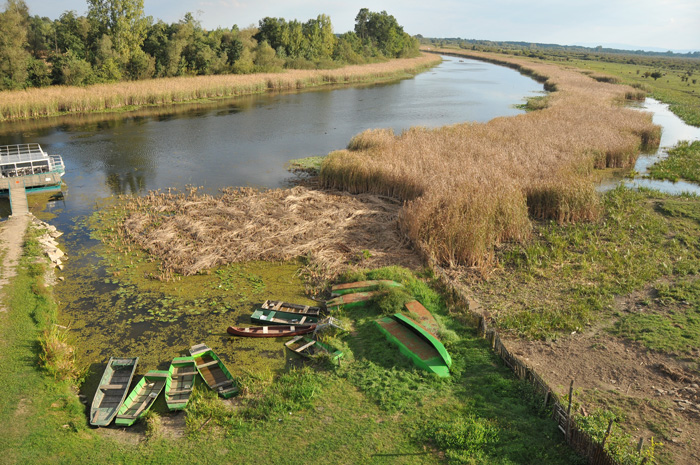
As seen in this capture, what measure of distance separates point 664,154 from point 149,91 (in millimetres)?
51191

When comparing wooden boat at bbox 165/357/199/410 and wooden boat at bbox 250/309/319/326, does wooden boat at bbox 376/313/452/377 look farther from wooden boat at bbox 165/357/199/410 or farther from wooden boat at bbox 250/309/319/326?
wooden boat at bbox 165/357/199/410

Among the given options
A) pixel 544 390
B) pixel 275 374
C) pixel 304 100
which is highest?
pixel 304 100

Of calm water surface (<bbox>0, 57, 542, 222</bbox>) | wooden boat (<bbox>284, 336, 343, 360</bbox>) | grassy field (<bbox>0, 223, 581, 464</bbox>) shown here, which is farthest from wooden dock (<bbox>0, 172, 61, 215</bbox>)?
wooden boat (<bbox>284, 336, 343, 360</bbox>)

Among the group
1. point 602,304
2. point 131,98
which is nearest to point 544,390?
point 602,304

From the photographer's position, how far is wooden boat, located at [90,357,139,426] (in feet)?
30.4

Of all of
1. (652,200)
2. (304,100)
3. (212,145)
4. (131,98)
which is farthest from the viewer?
(304,100)

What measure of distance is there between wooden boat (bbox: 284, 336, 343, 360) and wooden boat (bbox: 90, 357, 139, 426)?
3840mm

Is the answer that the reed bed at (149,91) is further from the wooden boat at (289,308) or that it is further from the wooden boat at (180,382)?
the wooden boat at (180,382)

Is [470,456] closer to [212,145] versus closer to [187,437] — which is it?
[187,437]

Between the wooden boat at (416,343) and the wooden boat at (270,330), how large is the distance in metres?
2.12

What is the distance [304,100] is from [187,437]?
53.6 m

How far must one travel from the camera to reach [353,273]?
15438 mm

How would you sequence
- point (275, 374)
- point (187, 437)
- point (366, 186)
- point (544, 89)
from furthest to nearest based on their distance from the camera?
1. point (544, 89)
2. point (366, 186)
3. point (275, 374)
4. point (187, 437)

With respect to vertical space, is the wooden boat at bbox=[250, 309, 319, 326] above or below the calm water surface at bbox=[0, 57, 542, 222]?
below
